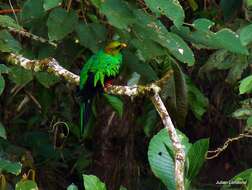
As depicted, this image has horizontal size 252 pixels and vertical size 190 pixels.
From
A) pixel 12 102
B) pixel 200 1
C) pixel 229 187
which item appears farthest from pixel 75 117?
pixel 229 187

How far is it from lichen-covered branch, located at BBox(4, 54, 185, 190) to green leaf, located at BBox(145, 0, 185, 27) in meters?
0.23

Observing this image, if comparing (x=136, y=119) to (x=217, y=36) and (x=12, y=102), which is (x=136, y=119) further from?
(x=217, y=36)

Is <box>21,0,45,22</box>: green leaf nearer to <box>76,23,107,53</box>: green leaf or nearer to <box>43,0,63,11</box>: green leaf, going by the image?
<box>76,23,107,53</box>: green leaf

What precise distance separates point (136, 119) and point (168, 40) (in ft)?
4.47

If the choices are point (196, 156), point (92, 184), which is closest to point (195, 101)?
point (196, 156)

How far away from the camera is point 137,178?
407cm

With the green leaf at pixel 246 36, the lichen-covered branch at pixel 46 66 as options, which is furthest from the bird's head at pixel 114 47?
the green leaf at pixel 246 36

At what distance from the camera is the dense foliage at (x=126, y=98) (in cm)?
243

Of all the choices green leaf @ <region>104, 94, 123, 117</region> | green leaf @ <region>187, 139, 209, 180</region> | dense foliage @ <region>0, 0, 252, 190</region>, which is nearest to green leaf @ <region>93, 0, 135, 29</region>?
dense foliage @ <region>0, 0, 252, 190</region>

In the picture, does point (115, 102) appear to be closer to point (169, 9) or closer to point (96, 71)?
point (96, 71)

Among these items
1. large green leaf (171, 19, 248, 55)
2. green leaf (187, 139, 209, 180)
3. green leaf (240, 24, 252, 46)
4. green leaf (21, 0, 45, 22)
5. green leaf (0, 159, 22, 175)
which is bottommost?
green leaf (0, 159, 22, 175)

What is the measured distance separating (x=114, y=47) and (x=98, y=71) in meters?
0.23

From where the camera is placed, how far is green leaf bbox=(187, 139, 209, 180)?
232 centimetres

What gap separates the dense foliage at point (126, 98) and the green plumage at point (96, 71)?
6cm
